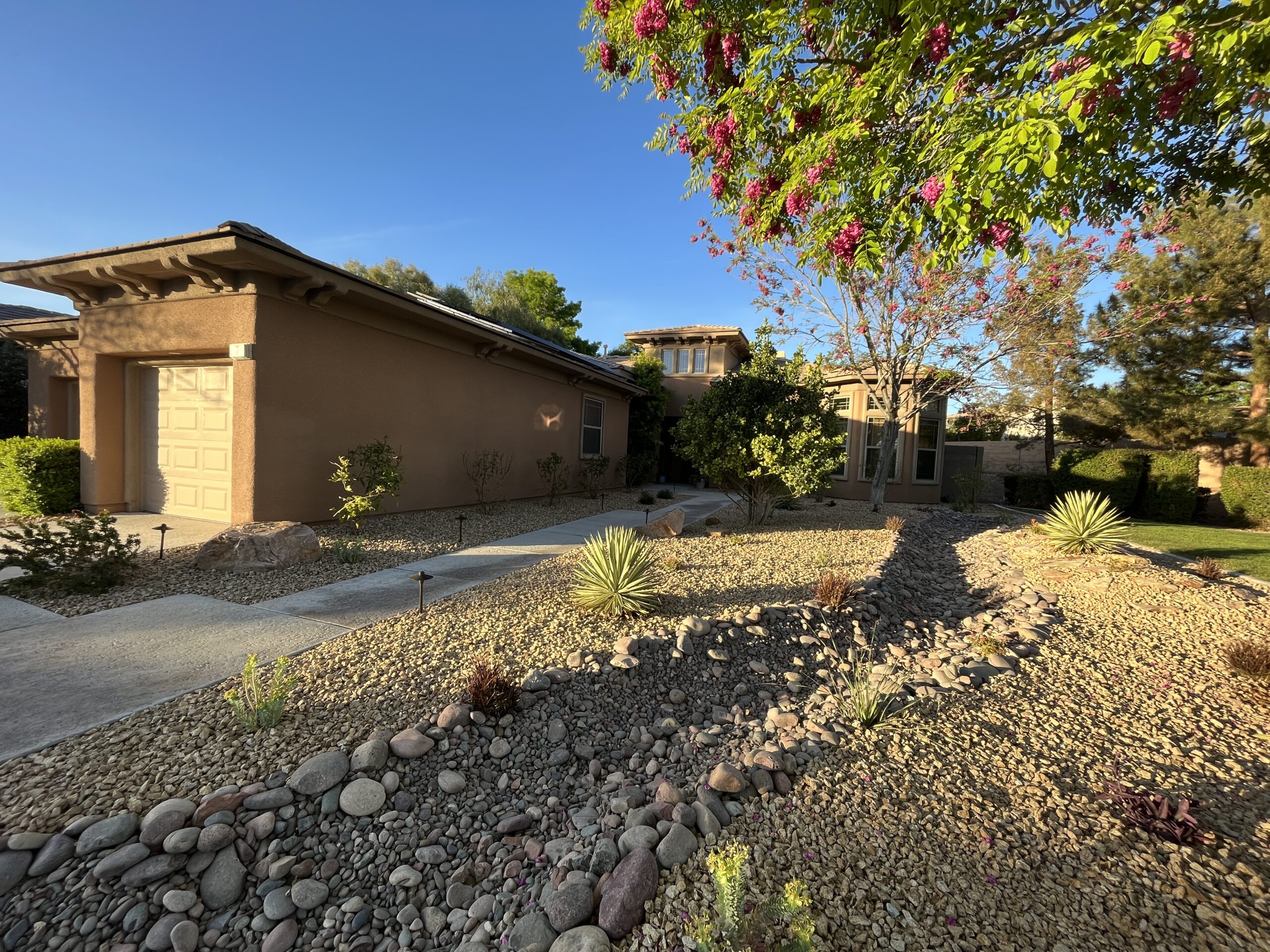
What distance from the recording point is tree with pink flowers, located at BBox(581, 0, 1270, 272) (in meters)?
2.65

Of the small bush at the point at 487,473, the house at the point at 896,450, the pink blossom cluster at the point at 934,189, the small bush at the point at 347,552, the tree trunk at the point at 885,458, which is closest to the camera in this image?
the pink blossom cluster at the point at 934,189

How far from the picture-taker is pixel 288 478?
684 centimetres

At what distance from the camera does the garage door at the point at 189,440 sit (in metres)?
7.19

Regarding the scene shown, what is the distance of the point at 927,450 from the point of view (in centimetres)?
1531

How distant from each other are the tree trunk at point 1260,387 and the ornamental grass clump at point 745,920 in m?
17.5

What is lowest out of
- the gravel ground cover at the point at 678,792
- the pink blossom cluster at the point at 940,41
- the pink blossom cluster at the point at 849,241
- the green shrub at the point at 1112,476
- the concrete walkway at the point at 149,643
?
the gravel ground cover at the point at 678,792

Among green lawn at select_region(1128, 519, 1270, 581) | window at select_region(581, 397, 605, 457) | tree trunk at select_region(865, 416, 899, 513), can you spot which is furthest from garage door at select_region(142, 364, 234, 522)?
green lawn at select_region(1128, 519, 1270, 581)

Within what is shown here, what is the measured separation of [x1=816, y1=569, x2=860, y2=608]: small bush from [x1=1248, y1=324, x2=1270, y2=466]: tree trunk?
1434 centimetres

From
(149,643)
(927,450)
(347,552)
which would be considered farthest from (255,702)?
(927,450)

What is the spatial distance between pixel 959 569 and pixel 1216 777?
15.9ft

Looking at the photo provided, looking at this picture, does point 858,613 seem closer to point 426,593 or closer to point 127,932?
point 426,593

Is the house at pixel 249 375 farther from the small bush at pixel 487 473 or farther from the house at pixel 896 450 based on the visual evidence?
the house at pixel 896 450

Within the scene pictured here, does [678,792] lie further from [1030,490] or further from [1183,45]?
[1030,490]

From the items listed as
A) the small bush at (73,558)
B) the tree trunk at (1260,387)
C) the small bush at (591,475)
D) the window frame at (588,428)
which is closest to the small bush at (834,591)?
the small bush at (73,558)
